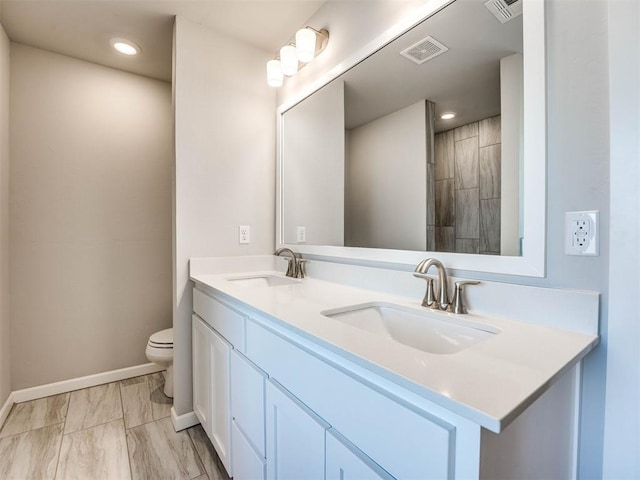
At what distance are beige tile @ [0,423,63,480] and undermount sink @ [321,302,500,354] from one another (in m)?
1.57

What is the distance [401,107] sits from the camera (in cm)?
128

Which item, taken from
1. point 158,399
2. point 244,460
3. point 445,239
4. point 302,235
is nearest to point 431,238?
point 445,239

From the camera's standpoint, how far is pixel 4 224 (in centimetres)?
191

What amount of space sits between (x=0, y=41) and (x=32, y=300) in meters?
1.54

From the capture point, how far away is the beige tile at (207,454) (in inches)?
56.2

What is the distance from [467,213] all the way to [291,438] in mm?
865

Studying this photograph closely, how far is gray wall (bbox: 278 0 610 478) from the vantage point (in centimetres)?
75

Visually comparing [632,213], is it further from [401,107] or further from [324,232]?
[324,232]

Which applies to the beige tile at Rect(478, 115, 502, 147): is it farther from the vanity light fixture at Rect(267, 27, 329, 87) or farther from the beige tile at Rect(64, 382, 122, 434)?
the beige tile at Rect(64, 382, 122, 434)

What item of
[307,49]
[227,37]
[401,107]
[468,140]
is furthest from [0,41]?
[468,140]

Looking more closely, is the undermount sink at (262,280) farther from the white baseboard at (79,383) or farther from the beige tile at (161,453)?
the white baseboard at (79,383)

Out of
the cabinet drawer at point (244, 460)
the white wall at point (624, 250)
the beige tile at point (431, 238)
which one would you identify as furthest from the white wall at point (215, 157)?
the white wall at point (624, 250)

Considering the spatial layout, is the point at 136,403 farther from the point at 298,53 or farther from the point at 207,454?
the point at 298,53

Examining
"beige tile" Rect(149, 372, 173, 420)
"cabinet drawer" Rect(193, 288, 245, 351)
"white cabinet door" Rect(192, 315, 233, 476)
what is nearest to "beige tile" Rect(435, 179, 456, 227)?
"cabinet drawer" Rect(193, 288, 245, 351)
